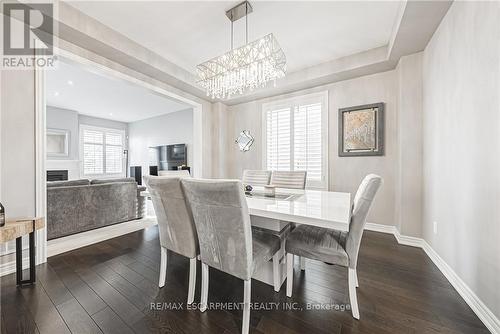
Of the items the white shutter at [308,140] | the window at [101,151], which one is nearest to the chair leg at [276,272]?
the white shutter at [308,140]

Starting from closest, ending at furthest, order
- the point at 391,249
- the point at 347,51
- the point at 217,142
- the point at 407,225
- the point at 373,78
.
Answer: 1. the point at 391,249
2. the point at 407,225
3. the point at 347,51
4. the point at 373,78
5. the point at 217,142

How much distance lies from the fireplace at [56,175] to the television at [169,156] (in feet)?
8.01

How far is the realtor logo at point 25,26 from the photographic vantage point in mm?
1984

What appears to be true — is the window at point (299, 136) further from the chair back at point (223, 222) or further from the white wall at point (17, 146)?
the white wall at point (17, 146)

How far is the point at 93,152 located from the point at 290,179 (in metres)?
7.64

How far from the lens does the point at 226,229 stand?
130 centimetres

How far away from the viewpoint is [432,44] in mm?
2377

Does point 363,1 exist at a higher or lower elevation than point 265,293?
higher

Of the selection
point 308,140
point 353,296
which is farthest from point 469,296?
point 308,140

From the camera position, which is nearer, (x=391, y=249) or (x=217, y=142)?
(x=391, y=249)

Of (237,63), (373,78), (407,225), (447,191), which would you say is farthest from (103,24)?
(407,225)

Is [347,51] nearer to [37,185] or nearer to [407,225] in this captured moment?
[407,225]

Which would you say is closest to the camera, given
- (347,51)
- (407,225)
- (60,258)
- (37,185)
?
(37,185)

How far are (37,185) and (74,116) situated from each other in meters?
5.72
